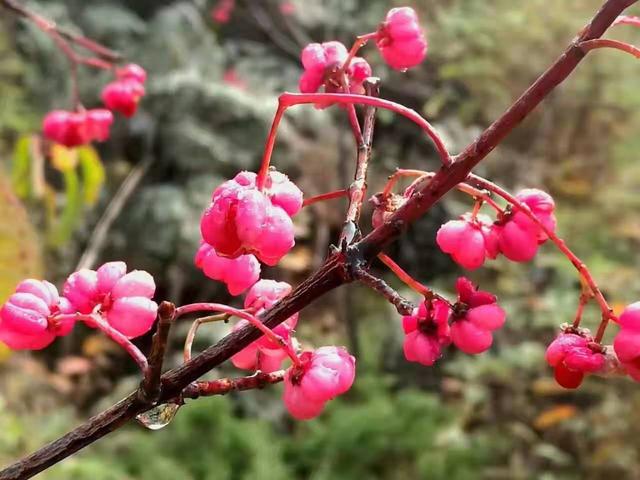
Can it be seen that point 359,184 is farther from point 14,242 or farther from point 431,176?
point 14,242

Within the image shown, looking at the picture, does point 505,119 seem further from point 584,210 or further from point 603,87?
point 603,87

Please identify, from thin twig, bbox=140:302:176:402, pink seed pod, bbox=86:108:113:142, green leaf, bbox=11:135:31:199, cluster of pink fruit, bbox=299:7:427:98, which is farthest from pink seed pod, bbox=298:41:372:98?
green leaf, bbox=11:135:31:199

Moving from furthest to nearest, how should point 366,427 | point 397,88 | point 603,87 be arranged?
point 397,88, point 603,87, point 366,427

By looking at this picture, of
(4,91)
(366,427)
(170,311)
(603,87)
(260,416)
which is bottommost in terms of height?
(260,416)

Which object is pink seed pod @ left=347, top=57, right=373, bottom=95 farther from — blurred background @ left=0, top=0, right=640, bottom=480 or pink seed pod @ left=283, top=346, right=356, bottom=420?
blurred background @ left=0, top=0, right=640, bottom=480

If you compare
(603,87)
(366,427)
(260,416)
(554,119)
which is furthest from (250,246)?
(554,119)

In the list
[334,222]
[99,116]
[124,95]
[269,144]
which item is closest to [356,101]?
[269,144]
